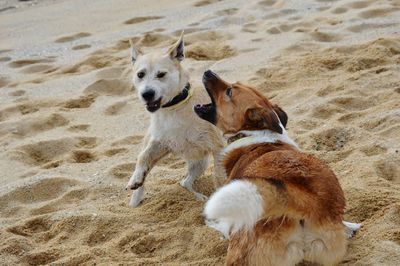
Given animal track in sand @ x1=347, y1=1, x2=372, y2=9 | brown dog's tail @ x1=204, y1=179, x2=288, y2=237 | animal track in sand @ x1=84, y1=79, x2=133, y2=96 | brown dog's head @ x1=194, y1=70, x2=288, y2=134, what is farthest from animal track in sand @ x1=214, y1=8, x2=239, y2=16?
brown dog's tail @ x1=204, y1=179, x2=288, y2=237

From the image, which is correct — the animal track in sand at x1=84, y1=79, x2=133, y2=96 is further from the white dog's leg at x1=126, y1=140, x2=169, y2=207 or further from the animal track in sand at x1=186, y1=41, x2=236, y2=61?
the white dog's leg at x1=126, y1=140, x2=169, y2=207

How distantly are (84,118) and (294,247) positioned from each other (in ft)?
12.8

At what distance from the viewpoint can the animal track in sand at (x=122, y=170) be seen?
5496 mm

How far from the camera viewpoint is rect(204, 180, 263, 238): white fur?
304 cm

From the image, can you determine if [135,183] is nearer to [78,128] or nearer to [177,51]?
[177,51]

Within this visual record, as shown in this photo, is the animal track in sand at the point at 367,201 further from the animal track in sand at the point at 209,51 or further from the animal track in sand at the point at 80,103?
the animal track in sand at the point at 209,51

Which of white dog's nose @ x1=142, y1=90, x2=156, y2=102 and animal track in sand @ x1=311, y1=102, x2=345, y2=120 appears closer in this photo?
white dog's nose @ x1=142, y1=90, x2=156, y2=102

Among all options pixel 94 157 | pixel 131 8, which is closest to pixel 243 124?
pixel 94 157

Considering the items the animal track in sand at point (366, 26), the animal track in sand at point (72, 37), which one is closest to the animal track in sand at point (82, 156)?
the animal track in sand at point (366, 26)

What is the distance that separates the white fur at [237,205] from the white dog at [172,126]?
1738 millimetres

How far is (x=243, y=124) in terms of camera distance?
13.8 ft

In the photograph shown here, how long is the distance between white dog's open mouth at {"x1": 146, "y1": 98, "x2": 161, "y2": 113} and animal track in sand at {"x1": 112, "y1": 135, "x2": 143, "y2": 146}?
3.41 ft

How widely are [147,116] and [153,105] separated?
1.53m

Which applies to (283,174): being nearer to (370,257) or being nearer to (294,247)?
(294,247)
